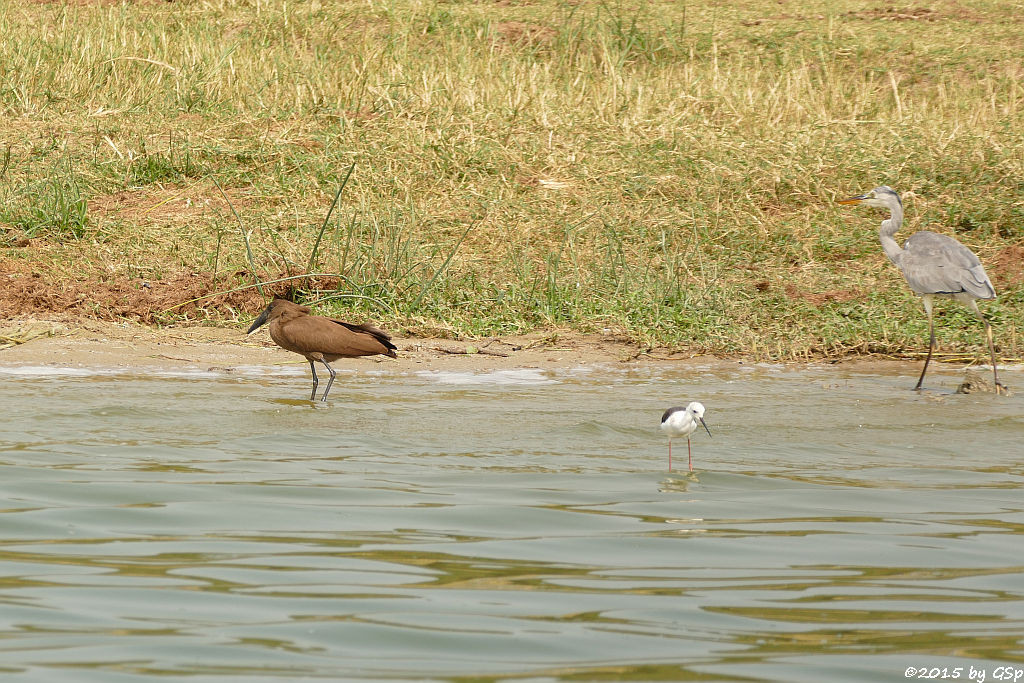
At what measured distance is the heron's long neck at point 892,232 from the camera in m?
8.85

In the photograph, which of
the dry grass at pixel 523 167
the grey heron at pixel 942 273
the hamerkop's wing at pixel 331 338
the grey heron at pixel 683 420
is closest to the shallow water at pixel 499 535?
the grey heron at pixel 683 420

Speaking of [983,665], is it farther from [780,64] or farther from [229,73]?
[780,64]

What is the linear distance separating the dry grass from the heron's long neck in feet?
1.67

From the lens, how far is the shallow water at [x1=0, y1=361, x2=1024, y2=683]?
3.42 meters

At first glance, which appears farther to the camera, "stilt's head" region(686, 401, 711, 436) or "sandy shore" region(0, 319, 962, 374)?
"sandy shore" region(0, 319, 962, 374)

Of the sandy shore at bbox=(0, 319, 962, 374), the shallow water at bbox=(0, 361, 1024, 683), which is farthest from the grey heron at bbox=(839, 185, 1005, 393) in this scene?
the shallow water at bbox=(0, 361, 1024, 683)

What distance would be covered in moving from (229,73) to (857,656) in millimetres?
11172

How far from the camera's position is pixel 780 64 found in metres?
15.4

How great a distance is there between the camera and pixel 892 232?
9.33m

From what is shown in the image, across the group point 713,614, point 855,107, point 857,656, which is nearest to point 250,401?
point 713,614

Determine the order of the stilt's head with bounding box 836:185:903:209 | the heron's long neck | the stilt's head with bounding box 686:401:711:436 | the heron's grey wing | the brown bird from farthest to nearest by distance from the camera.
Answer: the stilt's head with bounding box 836:185:903:209 → the heron's long neck → the heron's grey wing → the brown bird → the stilt's head with bounding box 686:401:711:436

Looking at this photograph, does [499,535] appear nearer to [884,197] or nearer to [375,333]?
[375,333]

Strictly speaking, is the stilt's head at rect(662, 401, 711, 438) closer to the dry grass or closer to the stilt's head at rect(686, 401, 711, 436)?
the stilt's head at rect(686, 401, 711, 436)

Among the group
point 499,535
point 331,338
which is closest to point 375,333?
point 331,338
